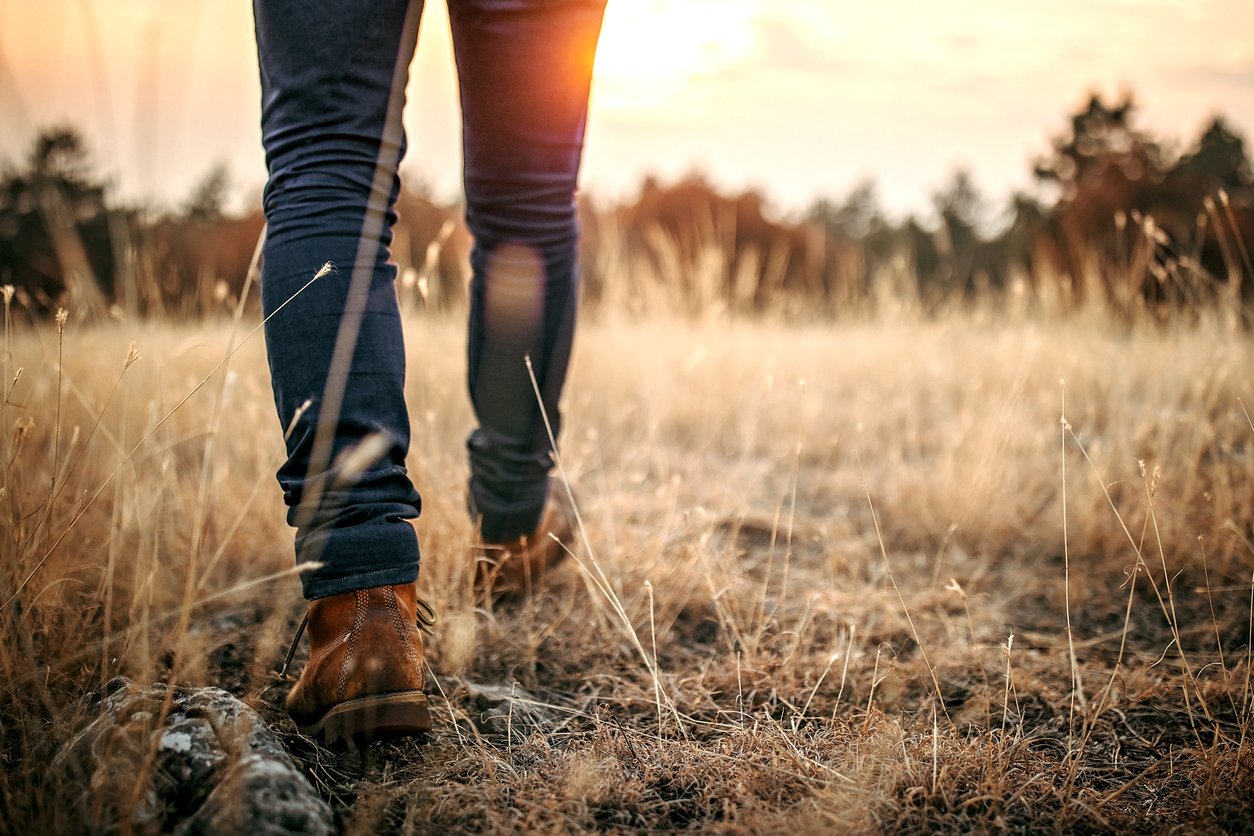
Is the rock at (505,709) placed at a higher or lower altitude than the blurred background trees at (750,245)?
lower

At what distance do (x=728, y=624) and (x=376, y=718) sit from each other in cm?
66

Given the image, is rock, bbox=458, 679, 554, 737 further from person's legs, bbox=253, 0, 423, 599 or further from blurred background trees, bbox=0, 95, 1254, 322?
blurred background trees, bbox=0, 95, 1254, 322

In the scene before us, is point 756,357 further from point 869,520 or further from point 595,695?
point 595,695

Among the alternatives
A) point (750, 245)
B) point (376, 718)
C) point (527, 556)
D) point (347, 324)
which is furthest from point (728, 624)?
point (750, 245)

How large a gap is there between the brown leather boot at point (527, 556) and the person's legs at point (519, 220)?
28mm

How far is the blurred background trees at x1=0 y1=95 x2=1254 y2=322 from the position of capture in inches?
77.2

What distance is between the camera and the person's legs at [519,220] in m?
1.00

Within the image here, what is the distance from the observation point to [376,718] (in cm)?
85

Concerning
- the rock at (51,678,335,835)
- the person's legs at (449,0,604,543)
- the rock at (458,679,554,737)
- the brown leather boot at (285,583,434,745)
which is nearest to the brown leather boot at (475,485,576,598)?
the person's legs at (449,0,604,543)

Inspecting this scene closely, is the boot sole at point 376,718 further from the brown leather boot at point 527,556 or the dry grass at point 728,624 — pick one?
the brown leather boot at point 527,556

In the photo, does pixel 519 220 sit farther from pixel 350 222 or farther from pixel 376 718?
pixel 376 718

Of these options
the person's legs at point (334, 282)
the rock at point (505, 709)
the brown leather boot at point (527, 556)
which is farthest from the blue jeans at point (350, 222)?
the brown leather boot at point (527, 556)

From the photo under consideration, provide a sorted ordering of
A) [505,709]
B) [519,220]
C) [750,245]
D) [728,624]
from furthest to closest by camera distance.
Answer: [750,245], [728,624], [519,220], [505,709]

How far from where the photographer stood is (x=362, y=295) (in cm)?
88
